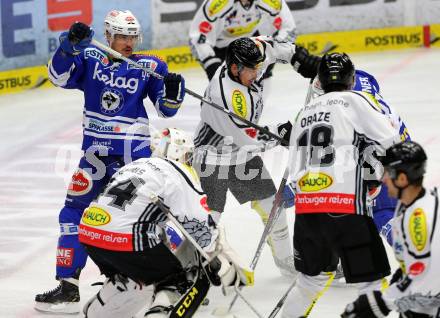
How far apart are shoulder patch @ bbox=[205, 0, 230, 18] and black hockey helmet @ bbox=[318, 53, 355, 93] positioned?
4083 millimetres

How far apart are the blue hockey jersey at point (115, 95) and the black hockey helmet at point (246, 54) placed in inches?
15.3

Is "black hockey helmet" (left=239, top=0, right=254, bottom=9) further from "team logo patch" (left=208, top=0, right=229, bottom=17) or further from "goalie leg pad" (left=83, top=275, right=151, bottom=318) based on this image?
"goalie leg pad" (left=83, top=275, right=151, bottom=318)

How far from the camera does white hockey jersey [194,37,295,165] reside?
6223mm

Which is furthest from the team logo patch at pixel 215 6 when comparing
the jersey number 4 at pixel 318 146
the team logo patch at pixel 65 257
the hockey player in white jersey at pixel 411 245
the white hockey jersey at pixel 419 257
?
the white hockey jersey at pixel 419 257

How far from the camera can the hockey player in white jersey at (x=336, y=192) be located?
16.7 ft

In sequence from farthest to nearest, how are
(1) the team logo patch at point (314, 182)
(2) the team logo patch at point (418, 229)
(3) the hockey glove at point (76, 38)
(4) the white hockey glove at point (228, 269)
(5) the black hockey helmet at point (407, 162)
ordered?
(3) the hockey glove at point (76, 38) → (1) the team logo patch at point (314, 182) → (4) the white hockey glove at point (228, 269) → (5) the black hockey helmet at point (407, 162) → (2) the team logo patch at point (418, 229)

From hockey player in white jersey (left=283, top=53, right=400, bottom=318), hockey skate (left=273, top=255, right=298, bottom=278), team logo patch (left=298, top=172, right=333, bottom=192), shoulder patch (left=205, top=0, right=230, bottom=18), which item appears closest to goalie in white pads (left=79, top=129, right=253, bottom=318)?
hockey player in white jersey (left=283, top=53, right=400, bottom=318)

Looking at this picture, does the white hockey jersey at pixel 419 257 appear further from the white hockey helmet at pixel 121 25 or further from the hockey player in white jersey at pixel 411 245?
the white hockey helmet at pixel 121 25

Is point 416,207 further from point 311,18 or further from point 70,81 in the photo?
point 311,18

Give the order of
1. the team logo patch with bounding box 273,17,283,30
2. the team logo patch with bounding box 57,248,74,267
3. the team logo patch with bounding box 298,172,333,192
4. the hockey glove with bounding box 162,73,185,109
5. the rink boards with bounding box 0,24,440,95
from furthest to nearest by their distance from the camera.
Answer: the rink boards with bounding box 0,24,440,95 < the team logo patch with bounding box 273,17,283,30 < the team logo patch with bounding box 57,248,74,267 < the hockey glove with bounding box 162,73,185,109 < the team logo patch with bounding box 298,172,333,192

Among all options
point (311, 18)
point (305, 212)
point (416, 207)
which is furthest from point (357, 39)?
point (416, 207)

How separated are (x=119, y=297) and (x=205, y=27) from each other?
4302mm

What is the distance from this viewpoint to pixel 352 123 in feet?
16.7

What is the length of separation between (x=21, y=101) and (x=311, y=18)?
3.10m
